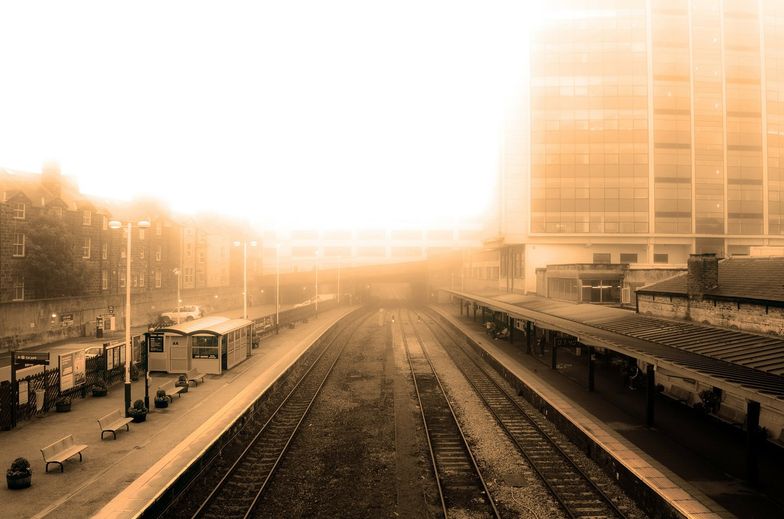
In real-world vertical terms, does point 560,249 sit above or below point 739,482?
above

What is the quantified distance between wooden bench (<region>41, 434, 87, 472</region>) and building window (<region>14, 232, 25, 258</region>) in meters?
37.3

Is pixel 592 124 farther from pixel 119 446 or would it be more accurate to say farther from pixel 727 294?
pixel 119 446

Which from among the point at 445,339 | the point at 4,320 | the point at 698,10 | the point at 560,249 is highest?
the point at 698,10

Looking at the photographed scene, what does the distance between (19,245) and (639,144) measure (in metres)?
67.4

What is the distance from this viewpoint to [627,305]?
41.4m

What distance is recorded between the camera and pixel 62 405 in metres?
20.0

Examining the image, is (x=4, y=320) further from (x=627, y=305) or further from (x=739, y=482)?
(x=627, y=305)

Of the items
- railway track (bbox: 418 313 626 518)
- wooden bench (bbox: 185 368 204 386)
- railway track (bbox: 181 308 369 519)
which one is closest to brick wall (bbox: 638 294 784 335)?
railway track (bbox: 418 313 626 518)

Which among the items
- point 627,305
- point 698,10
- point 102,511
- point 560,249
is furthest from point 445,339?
point 698,10

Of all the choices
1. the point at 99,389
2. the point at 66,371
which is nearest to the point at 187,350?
the point at 99,389

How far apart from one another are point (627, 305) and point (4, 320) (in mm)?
44986

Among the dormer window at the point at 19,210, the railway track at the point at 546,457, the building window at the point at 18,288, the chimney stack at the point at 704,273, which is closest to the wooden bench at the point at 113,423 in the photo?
the railway track at the point at 546,457

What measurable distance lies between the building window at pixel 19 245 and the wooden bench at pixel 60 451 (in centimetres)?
3725

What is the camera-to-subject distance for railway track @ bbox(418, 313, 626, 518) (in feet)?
41.9
